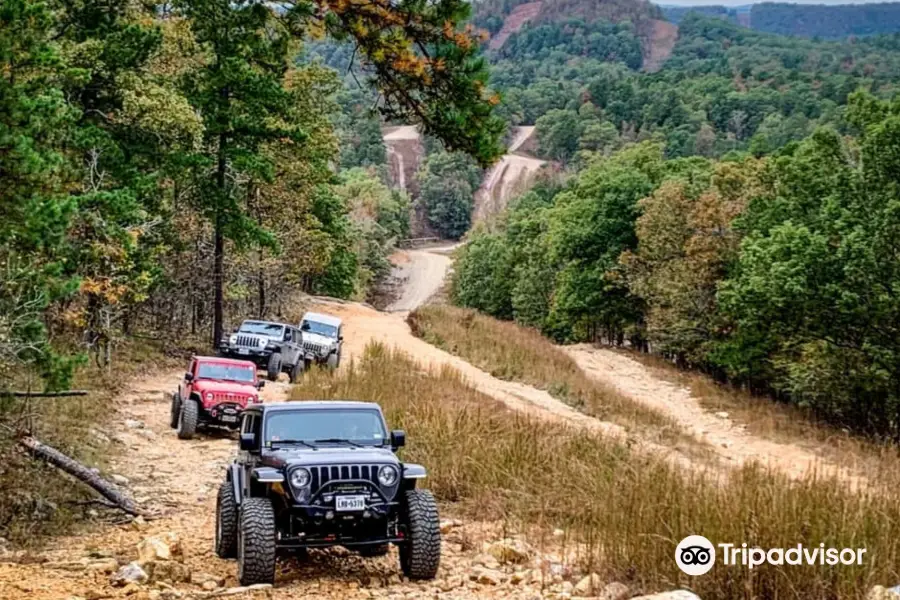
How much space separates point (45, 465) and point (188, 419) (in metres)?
5.67

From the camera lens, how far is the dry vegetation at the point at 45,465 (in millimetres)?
10414

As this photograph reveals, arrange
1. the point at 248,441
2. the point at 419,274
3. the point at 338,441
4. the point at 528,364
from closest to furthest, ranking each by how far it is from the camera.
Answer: the point at 248,441, the point at 338,441, the point at 528,364, the point at 419,274

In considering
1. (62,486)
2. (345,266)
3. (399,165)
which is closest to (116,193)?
(62,486)

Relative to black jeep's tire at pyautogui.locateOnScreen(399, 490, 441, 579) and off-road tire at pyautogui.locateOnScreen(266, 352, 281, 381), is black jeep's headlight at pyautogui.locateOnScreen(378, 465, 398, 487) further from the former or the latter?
off-road tire at pyautogui.locateOnScreen(266, 352, 281, 381)

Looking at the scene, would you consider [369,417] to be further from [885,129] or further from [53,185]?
[885,129]

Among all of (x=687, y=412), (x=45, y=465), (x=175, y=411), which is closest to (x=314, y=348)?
(x=175, y=411)

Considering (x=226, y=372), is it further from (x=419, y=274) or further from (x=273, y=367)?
(x=419, y=274)

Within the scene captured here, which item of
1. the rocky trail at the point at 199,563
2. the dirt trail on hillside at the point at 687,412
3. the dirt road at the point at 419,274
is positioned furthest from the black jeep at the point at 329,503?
the dirt road at the point at 419,274

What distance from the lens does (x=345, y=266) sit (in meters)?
73.2

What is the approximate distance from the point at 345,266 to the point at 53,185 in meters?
61.6

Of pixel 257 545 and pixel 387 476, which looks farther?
pixel 387 476

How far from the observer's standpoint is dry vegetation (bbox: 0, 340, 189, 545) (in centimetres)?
1041

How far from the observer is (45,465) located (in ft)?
37.8

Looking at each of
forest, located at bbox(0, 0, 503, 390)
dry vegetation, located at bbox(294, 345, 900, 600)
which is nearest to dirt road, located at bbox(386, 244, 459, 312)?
forest, located at bbox(0, 0, 503, 390)
